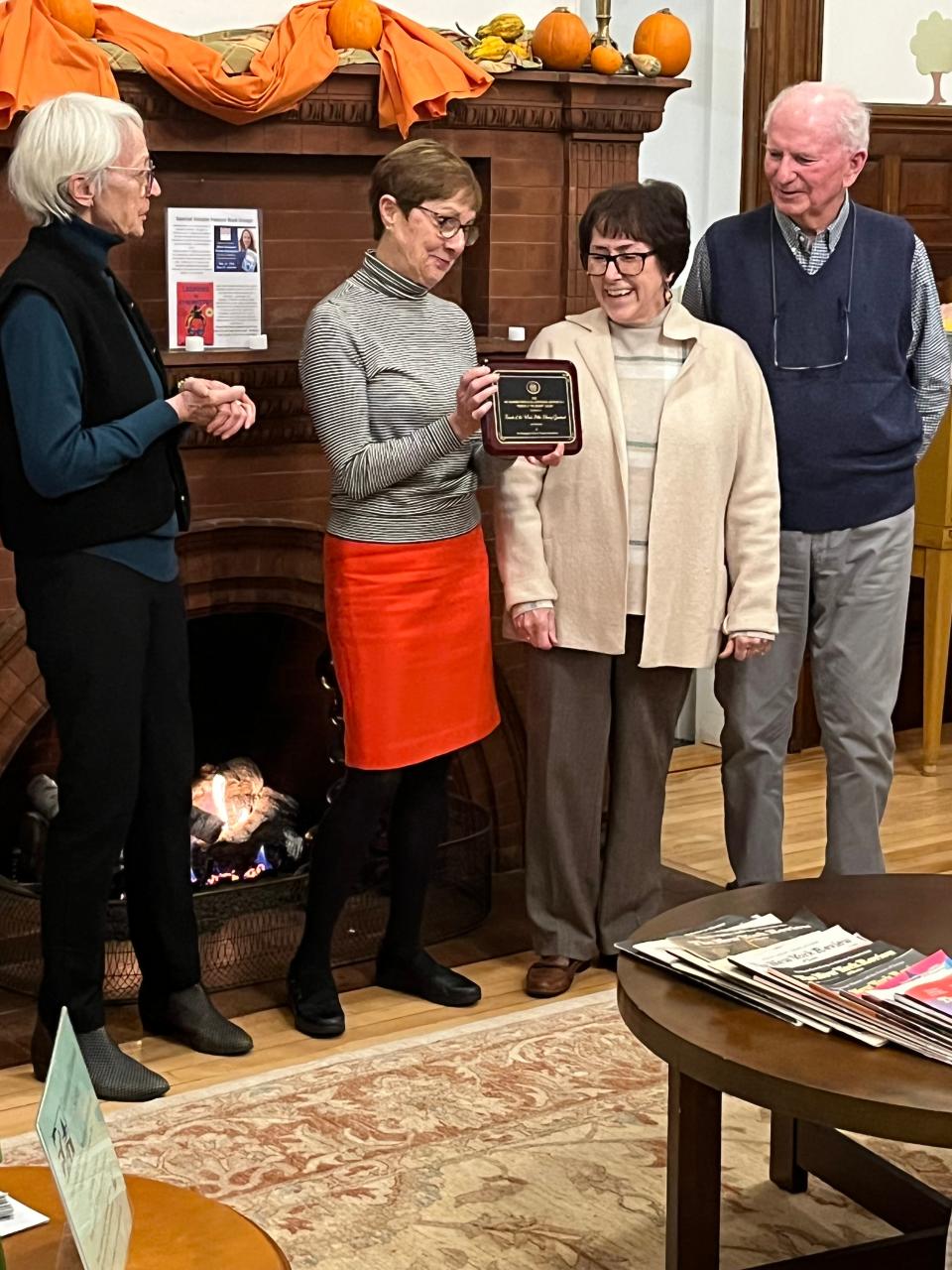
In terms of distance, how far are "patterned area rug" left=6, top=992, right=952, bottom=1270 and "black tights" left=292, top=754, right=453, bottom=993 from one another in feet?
0.78

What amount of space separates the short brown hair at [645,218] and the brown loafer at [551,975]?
1.30m

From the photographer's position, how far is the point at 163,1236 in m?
1.54

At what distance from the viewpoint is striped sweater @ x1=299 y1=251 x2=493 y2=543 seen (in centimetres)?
307

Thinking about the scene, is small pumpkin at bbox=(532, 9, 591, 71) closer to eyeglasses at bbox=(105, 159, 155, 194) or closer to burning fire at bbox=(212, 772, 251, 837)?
eyeglasses at bbox=(105, 159, 155, 194)

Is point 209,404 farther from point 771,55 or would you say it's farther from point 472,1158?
point 771,55

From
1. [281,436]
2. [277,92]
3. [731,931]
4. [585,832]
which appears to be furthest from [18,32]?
[731,931]

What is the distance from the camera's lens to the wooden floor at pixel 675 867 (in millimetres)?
3143

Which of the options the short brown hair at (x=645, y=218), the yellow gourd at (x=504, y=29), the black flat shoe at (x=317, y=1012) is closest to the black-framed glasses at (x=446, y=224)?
the short brown hair at (x=645, y=218)

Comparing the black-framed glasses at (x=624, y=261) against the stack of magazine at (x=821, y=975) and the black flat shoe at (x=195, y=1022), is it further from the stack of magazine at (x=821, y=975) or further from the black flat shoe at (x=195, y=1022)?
the black flat shoe at (x=195, y=1022)

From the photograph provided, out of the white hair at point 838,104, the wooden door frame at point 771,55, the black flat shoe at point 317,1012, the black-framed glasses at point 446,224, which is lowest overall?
the black flat shoe at point 317,1012

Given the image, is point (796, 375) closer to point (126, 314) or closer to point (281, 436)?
point (281, 436)

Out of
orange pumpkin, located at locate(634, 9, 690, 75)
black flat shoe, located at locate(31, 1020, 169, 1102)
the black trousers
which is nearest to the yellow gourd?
orange pumpkin, located at locate(634, 9, 690, 75)

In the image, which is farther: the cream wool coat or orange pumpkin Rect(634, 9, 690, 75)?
orange pumpkin Rect(634, 9, 690, 75)

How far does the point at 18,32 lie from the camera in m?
3.15
